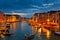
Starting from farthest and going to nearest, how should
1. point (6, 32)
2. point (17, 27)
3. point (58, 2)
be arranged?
1. point (17, 27)
2. point (6, 32)
3. point (58, 2)

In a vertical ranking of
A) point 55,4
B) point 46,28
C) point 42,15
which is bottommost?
point 46,28

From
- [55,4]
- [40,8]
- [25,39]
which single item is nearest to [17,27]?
[25,39]

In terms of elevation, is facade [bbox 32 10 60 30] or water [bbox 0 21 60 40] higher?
facade [bbox 32 10 60 30]

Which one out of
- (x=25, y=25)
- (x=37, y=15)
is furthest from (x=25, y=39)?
(x=37, y=15)

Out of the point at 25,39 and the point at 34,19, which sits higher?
the point at 34,19

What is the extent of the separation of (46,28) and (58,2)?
36.6 inches

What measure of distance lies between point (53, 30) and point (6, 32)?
1.55 meters

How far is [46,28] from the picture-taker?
542 cm

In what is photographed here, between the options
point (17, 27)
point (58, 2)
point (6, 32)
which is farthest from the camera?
point (17, 27)

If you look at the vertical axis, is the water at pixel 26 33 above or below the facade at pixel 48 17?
below

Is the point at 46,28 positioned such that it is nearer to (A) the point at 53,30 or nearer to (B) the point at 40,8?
(A) the point at 53,30

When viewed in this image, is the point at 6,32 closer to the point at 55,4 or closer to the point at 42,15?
the point at 42,15

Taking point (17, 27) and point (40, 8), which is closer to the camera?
point (40, 8)

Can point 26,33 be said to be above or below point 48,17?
below
